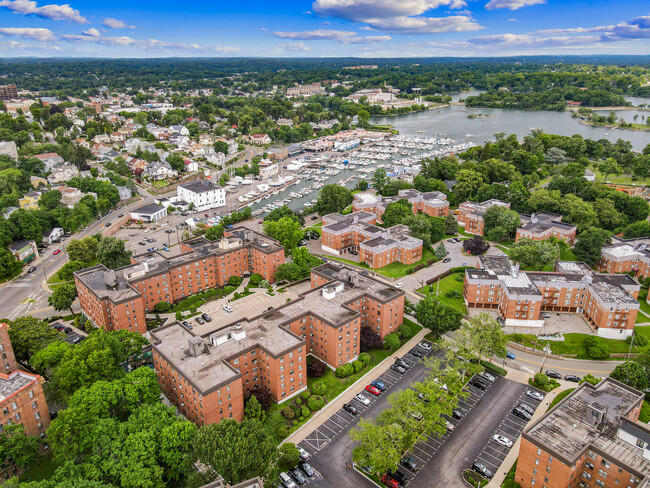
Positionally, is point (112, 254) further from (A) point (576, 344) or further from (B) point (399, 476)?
(A) point (576, 344)

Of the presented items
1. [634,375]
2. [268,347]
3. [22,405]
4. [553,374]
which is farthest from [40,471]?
[634,375]

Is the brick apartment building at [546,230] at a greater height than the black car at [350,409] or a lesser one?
greater

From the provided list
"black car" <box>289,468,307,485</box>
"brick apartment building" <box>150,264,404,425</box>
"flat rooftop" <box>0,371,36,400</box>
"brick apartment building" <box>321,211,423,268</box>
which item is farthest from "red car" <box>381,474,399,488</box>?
"brick apartment building" <box>321,211,423,268</box>

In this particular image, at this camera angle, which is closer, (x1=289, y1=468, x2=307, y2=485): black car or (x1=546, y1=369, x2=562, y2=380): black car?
(x1=289, y1=468, x2=307, y2=485): black car

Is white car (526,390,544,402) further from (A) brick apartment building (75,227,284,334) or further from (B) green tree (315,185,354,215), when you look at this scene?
(B) green tree (315,185,354,215)

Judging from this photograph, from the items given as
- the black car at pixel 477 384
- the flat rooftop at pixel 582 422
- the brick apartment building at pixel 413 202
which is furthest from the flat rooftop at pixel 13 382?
the brick apartment building at pixel 413 202

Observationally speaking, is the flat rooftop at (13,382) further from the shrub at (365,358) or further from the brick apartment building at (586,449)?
the brick apartment building at (586,449)
